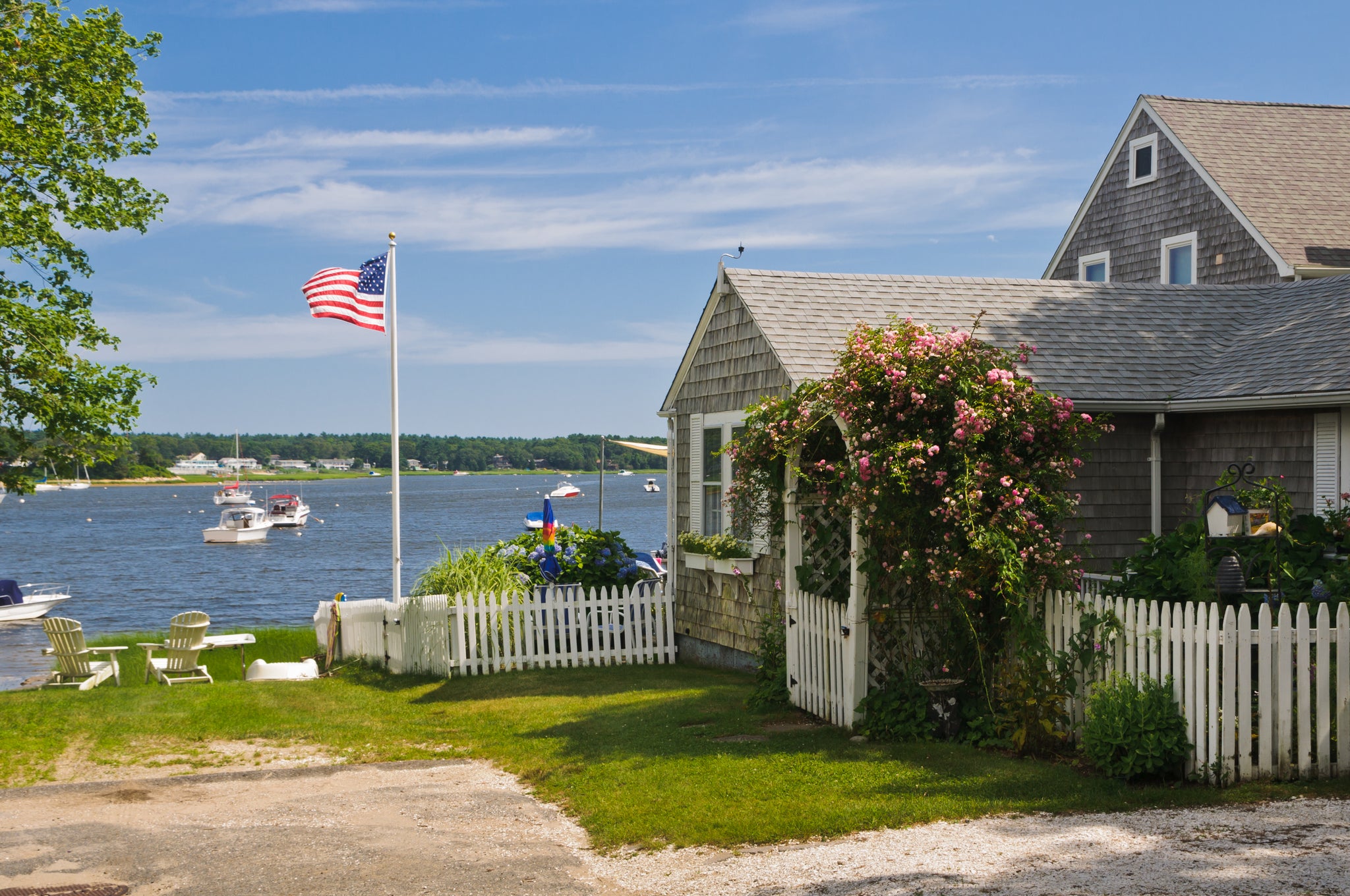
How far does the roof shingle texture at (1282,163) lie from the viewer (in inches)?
756

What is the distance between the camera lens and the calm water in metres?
39.6

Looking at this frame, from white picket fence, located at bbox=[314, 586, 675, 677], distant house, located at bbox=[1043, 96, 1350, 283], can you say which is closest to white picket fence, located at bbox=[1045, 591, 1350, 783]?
white picket fence, located at bbox=[314, 586, 675, 677]

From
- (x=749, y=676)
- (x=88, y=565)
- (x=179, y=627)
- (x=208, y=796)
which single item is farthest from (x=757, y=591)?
(x=88, y=565)

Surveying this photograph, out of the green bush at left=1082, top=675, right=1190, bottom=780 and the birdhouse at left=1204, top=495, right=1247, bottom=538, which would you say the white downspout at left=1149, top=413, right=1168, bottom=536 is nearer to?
the birdhouse at left=1204, top=495, right=1247, bottom=538

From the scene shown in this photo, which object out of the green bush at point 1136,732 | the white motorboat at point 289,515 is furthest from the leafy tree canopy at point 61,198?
the white motorboat at point 289,515

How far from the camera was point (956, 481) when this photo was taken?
8.55 m

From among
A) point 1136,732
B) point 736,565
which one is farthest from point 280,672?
point 1136,732

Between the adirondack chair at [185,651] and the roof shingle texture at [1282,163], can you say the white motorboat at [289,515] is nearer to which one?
the adirondack chair at [185,651]

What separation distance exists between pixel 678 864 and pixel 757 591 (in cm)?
670

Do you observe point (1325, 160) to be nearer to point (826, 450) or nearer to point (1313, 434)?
point (1313, 434)

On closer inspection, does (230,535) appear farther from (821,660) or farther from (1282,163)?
(821,660)

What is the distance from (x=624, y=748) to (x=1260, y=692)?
4.55m

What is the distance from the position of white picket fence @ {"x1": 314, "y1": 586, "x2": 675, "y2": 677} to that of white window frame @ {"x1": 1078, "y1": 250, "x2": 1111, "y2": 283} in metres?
12.6

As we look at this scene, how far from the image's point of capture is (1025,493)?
855 cm
